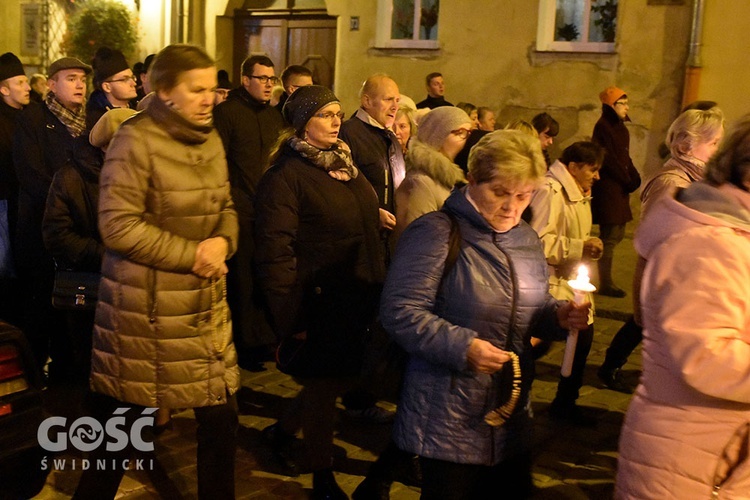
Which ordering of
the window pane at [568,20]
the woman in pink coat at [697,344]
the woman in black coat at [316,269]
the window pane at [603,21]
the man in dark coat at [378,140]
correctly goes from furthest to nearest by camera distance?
the window pane at [568,20]
the window pane at [603,21]
the man in dark coat at [378,140]
the woman in black coat at [316,269]
the woman in pink coat at [697,344]

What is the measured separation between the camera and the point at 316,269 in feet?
15.2

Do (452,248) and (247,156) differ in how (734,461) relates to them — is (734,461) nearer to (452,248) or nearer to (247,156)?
(452,248)

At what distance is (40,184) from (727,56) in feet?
→ 31.3

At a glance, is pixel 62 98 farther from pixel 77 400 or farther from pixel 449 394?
pixel 449 394

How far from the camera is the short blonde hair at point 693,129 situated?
213 inches

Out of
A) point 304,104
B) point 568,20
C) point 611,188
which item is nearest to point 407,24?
point 568,20

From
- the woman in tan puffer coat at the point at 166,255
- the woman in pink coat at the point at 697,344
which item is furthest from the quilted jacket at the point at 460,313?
the woman in tan puffer coat at the point at 166,255

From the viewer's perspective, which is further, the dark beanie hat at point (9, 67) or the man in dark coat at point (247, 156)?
the dark beanie hat at point (9, 67)

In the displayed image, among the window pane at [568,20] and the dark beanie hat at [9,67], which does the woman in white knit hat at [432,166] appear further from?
the window pane at [568,20]

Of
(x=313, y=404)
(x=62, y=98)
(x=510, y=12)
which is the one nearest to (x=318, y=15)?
(x=510, y=12)

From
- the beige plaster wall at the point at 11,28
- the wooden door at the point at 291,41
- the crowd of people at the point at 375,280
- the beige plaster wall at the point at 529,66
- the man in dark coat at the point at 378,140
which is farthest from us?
the beige plaster wall at the point at 11,28

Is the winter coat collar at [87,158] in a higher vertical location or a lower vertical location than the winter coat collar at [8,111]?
lower


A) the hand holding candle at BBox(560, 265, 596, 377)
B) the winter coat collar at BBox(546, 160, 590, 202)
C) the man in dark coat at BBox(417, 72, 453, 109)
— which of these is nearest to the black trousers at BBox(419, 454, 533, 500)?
the hand holding candle at BBox(560, 265, 596, 377)

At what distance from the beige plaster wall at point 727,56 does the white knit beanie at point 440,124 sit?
836 cm
